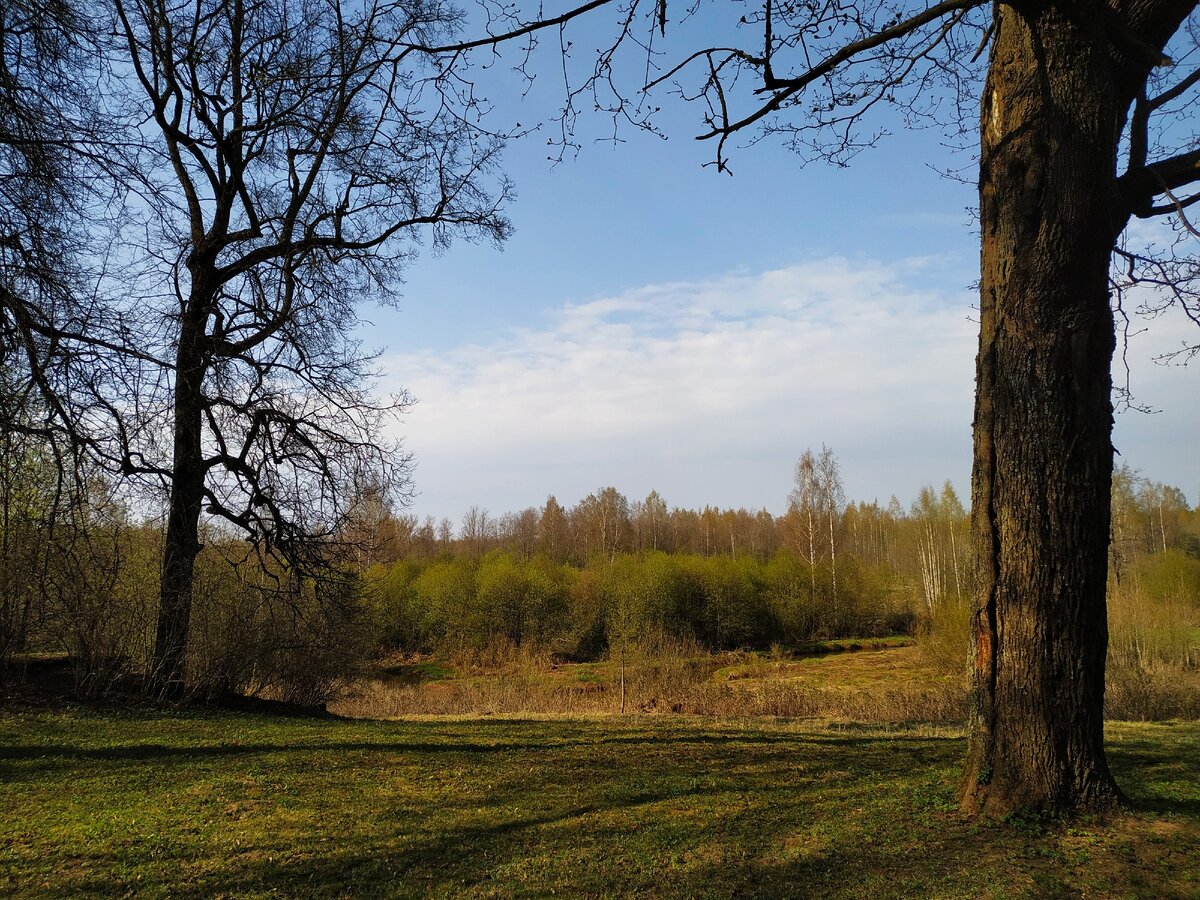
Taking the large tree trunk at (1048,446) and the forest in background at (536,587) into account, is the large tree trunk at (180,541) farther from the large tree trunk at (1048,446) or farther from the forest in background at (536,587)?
the large tree trunk at (1048,446)

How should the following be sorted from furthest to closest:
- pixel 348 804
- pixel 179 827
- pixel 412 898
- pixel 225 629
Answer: pixel 225 629 → pixel 348 804 → pixel 179 827 → pixel 412 898

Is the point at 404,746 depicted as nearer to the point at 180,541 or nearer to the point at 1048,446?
the point at 180,541

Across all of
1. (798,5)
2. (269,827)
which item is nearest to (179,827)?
(269,827)

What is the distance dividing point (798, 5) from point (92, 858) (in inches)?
251

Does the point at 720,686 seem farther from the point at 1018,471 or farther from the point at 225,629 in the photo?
the point at 1018,471

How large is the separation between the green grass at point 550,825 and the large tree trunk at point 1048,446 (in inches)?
16.2

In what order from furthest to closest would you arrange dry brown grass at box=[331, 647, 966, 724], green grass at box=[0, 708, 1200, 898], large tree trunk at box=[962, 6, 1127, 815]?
dry brown grass at box=[331, 647, 966, 724] → large tree trunk at box=[962, 6, 1127, 815] → green grass at box=[0, 708, 1200, 898]

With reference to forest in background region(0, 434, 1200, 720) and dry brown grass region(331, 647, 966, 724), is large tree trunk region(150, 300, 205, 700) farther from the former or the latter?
dry brown grass region(331, 647, 966, 724)

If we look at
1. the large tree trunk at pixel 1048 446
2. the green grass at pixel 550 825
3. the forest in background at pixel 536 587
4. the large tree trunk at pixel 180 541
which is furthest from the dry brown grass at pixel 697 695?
the large tree trunk at pixel 1048 446

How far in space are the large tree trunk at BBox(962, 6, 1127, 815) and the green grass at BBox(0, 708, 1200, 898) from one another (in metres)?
0.41

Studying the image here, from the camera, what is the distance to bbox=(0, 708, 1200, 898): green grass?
3.64 metres

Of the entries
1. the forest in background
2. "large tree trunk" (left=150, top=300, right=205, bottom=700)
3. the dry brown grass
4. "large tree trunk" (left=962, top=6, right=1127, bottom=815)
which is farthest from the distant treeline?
"large tree trunk" (left=962, top=6, right=1127, bottom=815)

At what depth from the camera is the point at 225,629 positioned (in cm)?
1130

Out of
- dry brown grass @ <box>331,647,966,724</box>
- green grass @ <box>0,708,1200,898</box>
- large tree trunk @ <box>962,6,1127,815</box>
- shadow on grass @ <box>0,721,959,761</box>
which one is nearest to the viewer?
green grass @ <box>0,708,1200,898</box>
